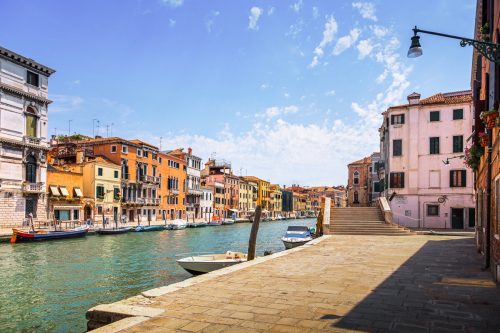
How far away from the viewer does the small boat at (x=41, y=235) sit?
28.5 m

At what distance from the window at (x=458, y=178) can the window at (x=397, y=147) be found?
394 cm

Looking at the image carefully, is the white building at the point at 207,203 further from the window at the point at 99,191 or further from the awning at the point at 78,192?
the awning at the point at 78,192

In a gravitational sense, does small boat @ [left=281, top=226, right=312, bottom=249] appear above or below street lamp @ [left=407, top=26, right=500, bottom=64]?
below

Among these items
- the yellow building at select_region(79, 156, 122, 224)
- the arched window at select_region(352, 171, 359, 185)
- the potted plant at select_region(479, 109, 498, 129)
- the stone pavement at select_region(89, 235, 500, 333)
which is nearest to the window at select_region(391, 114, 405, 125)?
the stone pavement at select_region(89, 235, 500, 333)

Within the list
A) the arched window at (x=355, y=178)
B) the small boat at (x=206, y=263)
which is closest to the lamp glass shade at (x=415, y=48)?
the small boat at (x=206, y=263)

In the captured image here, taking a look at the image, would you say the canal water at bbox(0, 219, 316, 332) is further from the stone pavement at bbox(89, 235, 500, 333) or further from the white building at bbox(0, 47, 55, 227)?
the white building at bbox(0, 47, 55, 227)

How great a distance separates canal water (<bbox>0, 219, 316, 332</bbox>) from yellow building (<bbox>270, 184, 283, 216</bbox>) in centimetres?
7999

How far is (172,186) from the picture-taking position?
60.6 metres

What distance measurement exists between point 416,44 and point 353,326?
5.26 m

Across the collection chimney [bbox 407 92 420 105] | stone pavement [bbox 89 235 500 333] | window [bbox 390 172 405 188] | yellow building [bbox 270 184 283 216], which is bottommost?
yellow building [bbox 270 184 283 216]

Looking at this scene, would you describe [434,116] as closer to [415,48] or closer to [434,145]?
[434,145]

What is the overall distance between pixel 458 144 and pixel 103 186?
37.2 metres

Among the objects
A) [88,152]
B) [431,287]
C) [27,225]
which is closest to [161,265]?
[431,287]

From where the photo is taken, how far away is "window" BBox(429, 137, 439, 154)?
2948 cm
